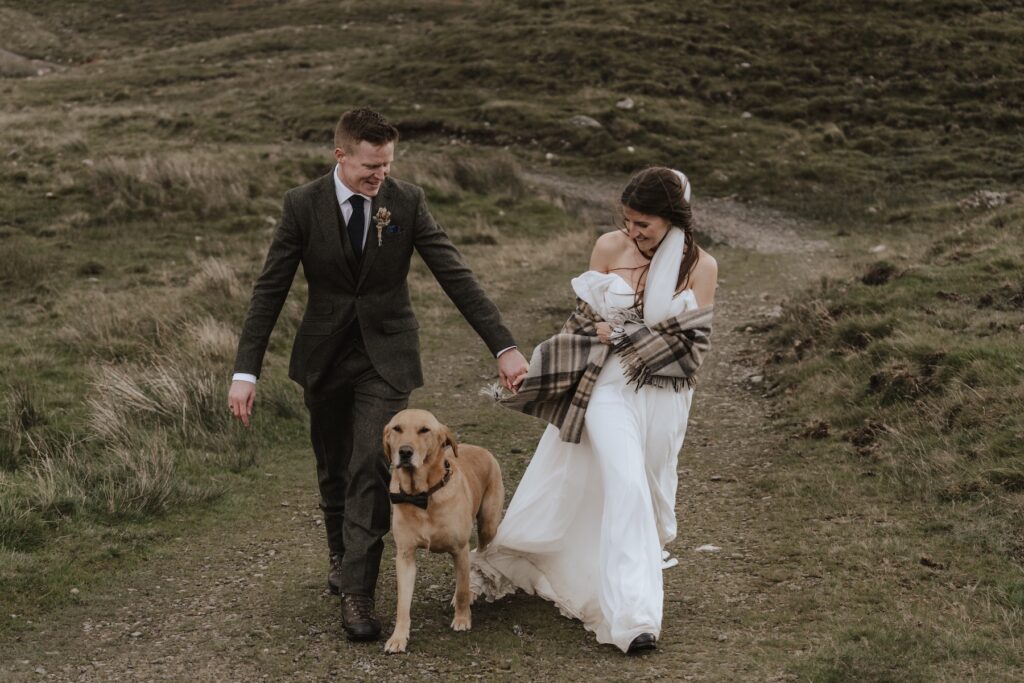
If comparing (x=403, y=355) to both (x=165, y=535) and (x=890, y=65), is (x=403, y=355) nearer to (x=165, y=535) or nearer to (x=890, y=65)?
(x=165, y=535)

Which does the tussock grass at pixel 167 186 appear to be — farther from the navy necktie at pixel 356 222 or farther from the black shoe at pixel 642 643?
the black shoe at pixel 642 643

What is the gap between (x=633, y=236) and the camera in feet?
18.4

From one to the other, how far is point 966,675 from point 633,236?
250 cm

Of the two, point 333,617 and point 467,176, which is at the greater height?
point 333,617

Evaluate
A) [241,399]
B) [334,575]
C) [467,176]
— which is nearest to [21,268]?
[467,176]

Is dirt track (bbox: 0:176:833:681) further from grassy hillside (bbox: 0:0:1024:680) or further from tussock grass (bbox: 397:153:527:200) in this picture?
tussock grass (bbox: 397:153:527:200)

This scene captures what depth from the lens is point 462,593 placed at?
18.1 ft

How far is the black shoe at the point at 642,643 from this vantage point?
16.9 feet

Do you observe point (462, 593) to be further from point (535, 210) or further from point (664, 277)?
point (535, 210)

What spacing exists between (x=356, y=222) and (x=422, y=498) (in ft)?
4.63

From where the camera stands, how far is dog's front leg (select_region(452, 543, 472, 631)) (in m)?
5.42

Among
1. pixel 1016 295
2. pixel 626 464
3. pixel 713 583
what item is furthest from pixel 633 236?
pixel 1016 295

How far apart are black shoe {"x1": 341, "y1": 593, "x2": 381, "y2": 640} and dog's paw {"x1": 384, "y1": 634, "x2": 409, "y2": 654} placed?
150 millimetres

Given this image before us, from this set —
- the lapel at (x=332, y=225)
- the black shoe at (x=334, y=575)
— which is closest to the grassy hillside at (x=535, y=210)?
the black shoe at (x=334, y=575)
